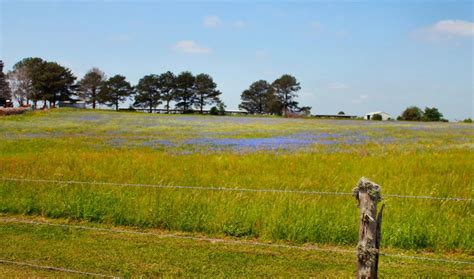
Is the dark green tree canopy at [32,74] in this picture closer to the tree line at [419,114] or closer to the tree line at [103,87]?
the tree line at [103,87]

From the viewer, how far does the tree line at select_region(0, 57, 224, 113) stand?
89938 mm

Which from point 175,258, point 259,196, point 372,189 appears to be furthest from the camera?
point 259,196

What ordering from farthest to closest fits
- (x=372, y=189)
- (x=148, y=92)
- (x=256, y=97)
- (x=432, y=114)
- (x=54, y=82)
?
1. (x=256, y=97)
2. (x=148, y=92)
3. (x=54, y=82)
4. (x=432, y=114)
5. (x=372, y=189)

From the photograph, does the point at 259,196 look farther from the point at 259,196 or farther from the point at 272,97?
the point at 272,97

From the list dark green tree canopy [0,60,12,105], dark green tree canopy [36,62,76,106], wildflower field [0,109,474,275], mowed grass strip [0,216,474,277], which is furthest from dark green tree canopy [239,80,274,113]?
mowed grass strip [0,216,474,277]

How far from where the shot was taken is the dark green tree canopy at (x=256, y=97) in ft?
353

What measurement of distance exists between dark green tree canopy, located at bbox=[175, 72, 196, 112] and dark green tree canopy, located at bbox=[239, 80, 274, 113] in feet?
40.3

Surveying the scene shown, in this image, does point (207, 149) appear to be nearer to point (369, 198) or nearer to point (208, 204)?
point (208, 204)

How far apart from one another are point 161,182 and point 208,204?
2.39 meters

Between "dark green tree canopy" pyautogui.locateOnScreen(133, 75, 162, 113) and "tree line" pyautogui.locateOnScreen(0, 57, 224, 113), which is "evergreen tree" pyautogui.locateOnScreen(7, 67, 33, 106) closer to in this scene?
"tree line" pyautogui.locateOnScreen(0, 57, 224, 113)

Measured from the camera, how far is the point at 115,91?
3912 inches

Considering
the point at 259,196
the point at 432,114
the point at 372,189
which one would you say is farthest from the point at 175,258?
the point at 432,114

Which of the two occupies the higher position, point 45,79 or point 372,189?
point 45,79

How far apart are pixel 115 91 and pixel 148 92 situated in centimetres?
694
